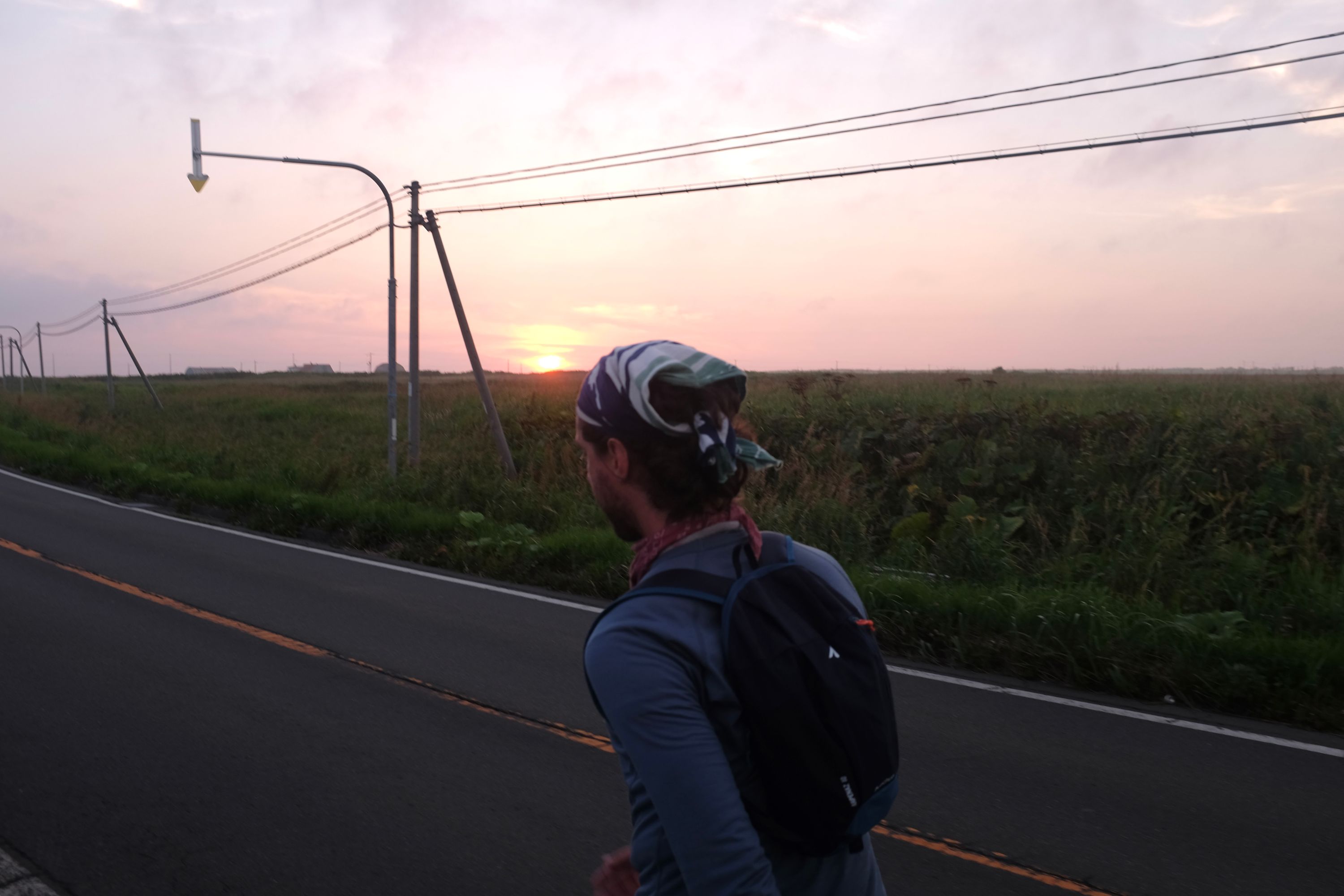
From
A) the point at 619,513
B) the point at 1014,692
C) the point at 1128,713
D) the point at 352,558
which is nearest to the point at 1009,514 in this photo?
the point at 1014,692

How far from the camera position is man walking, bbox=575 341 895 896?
1334 mm

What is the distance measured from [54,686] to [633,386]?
20.5ft

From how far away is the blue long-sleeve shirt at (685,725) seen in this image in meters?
1.33

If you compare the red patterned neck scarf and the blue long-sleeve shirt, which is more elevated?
the red patterned neck scarf

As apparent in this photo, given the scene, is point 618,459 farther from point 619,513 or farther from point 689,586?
point 689,586

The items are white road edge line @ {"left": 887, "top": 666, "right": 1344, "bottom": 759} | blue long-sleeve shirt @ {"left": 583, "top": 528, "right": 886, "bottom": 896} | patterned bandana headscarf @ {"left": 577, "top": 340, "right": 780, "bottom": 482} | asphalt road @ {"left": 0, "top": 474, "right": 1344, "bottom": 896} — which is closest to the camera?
blue long-sleeve shirt @ {"left": 583, "top": 528, "right": 886, "bottom": 896}

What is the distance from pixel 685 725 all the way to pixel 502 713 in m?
4.79

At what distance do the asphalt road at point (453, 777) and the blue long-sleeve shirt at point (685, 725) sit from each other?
2769 mm

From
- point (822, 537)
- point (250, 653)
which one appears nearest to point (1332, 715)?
→ point (822, 537)

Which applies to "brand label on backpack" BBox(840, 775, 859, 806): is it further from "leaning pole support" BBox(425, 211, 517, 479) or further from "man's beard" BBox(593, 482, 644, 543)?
"leaning pole support" BBox(425, 211, 517, 479)

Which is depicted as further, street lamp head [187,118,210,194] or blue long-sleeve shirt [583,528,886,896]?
street lamp head [187,118,210,194]

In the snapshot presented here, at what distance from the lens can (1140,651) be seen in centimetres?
675

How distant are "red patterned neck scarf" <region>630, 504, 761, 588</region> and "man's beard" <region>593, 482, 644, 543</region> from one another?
3 cm

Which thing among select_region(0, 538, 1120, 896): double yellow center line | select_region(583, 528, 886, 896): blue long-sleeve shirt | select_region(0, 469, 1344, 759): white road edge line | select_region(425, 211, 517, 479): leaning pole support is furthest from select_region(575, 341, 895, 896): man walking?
select_region(425, 211, 517, 479): leaning pole support
